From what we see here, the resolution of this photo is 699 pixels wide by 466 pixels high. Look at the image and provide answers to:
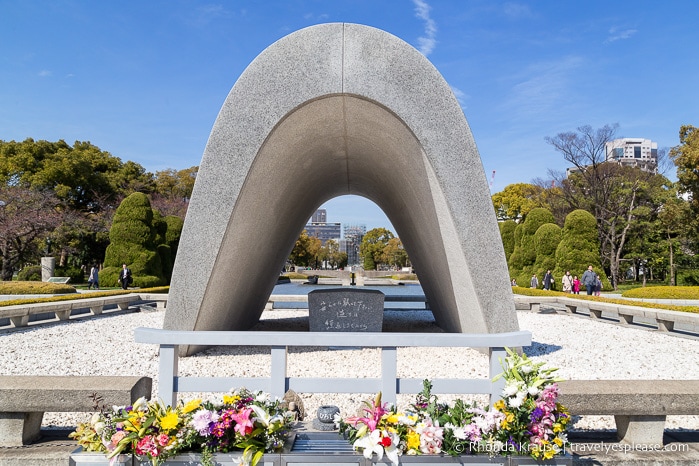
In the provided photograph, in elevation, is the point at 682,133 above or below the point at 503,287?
above

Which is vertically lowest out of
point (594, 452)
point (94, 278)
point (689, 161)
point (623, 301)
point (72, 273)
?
point (594, 452)

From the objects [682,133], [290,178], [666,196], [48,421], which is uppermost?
[682,133]

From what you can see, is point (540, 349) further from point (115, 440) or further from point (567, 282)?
point (567, 282)

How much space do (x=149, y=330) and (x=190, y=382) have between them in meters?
0.58

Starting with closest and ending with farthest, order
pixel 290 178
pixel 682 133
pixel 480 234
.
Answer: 1. pixel 480 234
2. pixel 290 178
3. pixel 682 133

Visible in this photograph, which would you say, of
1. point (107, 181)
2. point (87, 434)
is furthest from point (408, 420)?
point (107, 181)

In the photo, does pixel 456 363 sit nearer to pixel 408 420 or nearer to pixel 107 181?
pixel 408 420

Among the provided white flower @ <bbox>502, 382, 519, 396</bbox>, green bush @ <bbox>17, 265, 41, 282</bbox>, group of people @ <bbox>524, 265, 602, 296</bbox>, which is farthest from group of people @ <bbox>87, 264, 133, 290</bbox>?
white flower @ <bbox>502, 382, 519, 396</bbox>

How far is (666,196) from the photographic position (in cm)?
2697

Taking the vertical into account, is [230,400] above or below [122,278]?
below

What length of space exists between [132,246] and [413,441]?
70.1 feet

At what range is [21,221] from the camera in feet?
76.8

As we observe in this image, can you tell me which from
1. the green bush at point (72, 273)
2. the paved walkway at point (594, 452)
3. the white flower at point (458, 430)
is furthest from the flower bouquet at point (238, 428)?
the green bush at point (72, 273)

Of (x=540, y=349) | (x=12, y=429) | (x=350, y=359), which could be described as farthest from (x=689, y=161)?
(x=12, y=429)
